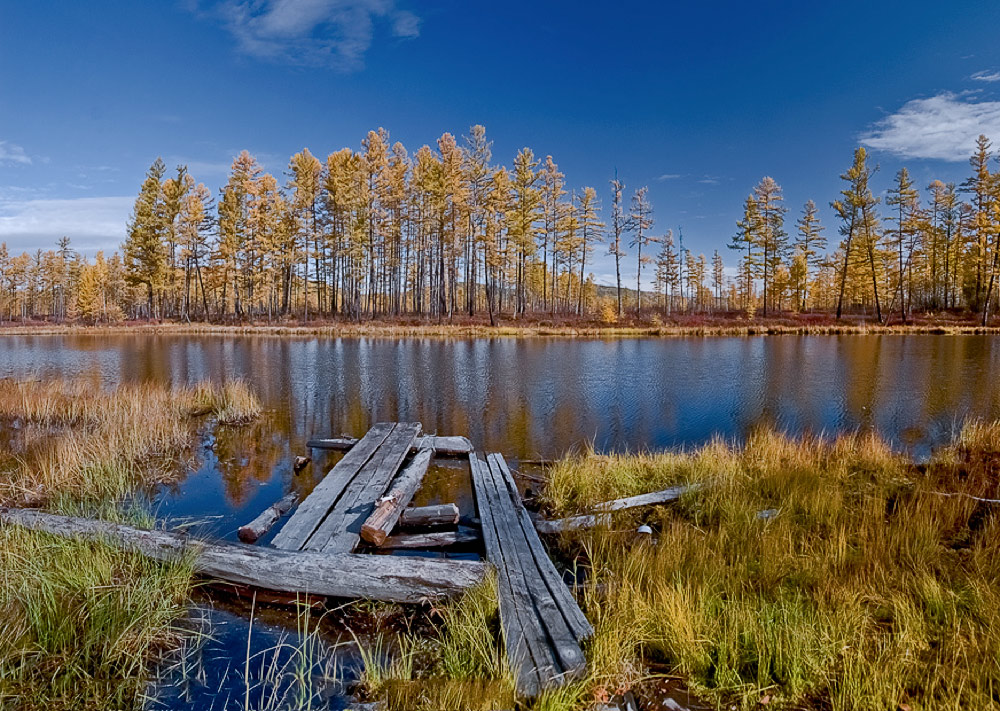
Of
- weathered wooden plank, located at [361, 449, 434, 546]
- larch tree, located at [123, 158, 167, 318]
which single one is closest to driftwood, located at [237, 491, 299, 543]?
weathered wooden plank, located at [361, 449, 434, 546]

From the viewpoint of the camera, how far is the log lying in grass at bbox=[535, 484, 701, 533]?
5785 millimetres

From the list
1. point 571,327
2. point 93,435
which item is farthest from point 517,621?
point 571,327

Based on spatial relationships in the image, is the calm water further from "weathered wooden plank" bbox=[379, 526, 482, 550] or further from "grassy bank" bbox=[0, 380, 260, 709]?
"weathered wooden plank" bbox=[379, 526, 482, 550]

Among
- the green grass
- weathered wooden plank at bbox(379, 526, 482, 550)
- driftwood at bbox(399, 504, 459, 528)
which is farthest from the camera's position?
driftwood at bbox(399, 504, 459, 528)

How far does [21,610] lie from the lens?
11.5 feet

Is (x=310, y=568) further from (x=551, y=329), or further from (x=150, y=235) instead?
(x=150, y=235)

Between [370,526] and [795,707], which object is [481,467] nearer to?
[370,526]

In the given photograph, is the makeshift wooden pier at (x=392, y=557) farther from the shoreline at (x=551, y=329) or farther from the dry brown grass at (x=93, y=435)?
the shoreline at (x=551, y=329)

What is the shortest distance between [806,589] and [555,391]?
12.1 metres

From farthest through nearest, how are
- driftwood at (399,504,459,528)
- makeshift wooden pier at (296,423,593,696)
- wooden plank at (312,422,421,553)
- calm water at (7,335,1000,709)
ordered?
1. calm water at (7,335,1000,709)
2. driftwood at (399,504,459,528)
3. wooden plank at (312,422,421,553)
4. makeshift wooden pier at (296,423,593,696)

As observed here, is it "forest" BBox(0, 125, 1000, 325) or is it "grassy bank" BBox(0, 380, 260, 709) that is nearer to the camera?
"grassy bank" BBox(0, 380, 260, 709)

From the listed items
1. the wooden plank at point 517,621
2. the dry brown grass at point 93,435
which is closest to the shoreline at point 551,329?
the dry brown grass at point 93,435

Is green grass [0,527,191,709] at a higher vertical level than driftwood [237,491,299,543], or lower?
higher

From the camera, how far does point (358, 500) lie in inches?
255
